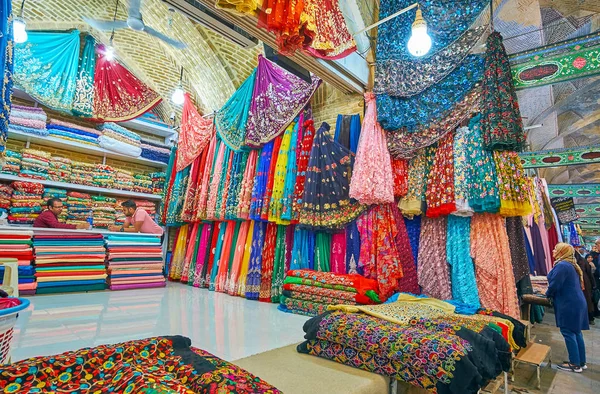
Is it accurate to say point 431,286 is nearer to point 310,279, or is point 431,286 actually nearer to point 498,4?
point 310,279

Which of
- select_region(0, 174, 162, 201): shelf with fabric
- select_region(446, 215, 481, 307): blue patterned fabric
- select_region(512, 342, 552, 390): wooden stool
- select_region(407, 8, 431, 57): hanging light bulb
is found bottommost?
select_region(512, 342, 552, 390): wooden stool

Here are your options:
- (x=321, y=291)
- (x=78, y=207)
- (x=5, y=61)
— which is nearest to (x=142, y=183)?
(x=78, y=207)

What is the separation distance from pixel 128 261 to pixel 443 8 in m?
5.27

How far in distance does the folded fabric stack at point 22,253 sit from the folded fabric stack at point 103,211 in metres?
2.21

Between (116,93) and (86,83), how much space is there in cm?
52

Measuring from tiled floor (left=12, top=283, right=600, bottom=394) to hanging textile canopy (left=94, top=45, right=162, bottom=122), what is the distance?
12.4 ft

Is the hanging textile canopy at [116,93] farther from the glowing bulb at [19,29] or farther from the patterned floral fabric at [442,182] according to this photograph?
the patterned floral fabric at [442,182]

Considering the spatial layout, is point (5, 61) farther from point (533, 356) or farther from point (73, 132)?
point (73, 132)

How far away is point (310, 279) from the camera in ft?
11.1

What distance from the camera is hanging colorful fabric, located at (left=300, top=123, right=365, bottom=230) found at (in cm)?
374

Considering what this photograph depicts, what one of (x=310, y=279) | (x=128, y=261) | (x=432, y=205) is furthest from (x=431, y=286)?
(x=128, y=261)

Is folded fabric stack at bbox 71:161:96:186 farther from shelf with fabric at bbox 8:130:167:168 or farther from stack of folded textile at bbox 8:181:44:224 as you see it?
stack of folded textile at bbox 8:181:44:224

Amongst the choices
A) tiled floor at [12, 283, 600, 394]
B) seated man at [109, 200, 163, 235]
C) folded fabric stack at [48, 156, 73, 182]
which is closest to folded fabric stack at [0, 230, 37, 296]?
tiled floor at [12, 283, 600, 394]

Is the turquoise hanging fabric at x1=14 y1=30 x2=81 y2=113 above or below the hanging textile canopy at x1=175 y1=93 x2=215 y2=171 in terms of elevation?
above
